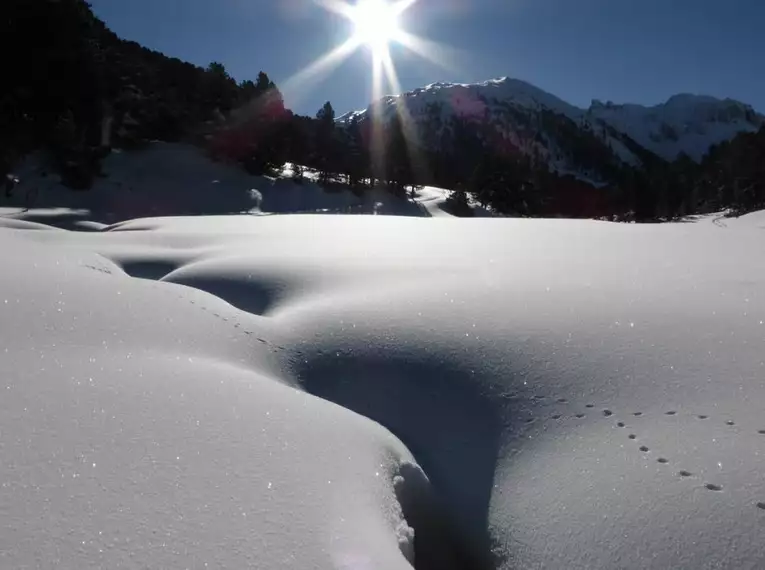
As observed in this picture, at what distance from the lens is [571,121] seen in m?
121

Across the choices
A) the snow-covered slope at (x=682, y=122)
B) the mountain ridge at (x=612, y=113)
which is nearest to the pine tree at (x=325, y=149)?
the mountain ridge at (x=612, y=113)

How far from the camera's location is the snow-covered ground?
116cm

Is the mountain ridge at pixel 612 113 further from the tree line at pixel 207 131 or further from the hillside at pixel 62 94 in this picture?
the hillside at pixel 62 94

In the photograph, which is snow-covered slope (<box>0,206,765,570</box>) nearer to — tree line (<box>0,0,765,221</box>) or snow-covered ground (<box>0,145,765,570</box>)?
snow-covered ground (<box>0,145,765,570</box>)

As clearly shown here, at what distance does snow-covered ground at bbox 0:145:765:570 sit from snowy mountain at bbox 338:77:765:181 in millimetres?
95027

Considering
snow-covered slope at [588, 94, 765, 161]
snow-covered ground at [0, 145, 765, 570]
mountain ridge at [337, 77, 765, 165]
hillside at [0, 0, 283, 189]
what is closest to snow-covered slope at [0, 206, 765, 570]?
snow-covered ground at [0, 145, 765, 570]

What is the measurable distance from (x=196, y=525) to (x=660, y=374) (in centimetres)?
176

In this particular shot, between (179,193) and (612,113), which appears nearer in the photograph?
(179,193)

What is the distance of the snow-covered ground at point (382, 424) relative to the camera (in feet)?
3.82

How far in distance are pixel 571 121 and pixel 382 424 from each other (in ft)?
437

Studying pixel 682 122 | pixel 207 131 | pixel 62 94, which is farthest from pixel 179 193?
pixel 682 122

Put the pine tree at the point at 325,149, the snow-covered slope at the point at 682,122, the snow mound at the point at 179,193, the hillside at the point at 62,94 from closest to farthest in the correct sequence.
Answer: the snow mound at the point at 179,193
the hillside at the point at 62,94
the pine tree at the point at 325,149
the snow-covered slope at the point at 682,122

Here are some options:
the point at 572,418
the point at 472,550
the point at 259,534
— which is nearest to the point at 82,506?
the point at 259,534

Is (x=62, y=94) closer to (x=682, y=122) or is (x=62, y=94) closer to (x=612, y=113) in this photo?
(x=612, y=113)
